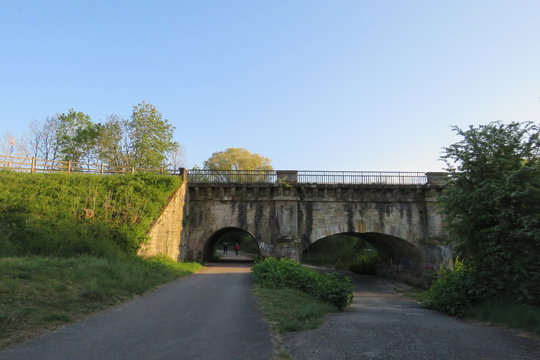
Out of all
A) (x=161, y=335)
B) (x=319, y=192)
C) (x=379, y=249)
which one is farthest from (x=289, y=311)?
(x=379, y=249)

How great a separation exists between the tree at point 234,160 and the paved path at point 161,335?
33742 mm

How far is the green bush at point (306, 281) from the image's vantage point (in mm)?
9859

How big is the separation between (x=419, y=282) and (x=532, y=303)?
15.4 meters

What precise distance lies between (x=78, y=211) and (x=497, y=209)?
1717 centimetres

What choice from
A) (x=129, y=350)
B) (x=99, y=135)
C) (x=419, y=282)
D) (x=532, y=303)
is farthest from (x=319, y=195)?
(x=99, y=135)

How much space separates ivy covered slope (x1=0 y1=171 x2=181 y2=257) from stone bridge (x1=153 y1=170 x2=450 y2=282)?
140 inches

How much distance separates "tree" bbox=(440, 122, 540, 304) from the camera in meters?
7.98

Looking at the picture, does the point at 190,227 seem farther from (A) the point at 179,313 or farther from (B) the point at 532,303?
(B) the point at 532,303

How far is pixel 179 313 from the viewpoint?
7.25m

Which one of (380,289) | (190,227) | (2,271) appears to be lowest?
(380,289)

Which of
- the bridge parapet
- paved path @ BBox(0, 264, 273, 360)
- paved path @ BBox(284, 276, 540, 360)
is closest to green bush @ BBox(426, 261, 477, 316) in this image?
paved path @ BBox(284, 276, 540, 360)

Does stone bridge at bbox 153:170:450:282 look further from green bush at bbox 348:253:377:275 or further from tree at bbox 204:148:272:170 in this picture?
tree at bbox 204:148:272:170

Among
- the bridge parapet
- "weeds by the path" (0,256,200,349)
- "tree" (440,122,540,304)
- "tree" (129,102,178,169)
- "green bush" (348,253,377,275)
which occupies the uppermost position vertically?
"tree" (129,102,178,169)

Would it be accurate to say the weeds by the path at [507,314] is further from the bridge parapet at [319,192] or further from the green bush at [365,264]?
the green bush at [365,264]
